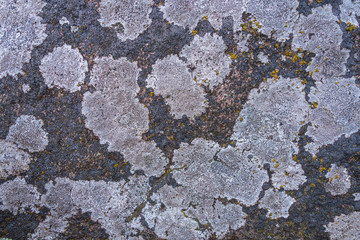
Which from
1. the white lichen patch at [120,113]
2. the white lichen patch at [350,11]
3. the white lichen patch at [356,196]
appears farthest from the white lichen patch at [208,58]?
the white lichen patch at [356,196]

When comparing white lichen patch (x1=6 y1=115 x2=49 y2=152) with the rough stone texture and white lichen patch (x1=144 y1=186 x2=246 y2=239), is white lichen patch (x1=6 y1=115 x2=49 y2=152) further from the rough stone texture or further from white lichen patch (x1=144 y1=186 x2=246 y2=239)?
white lichen patch (x1=144 y1=186 x2=246 y2=239)

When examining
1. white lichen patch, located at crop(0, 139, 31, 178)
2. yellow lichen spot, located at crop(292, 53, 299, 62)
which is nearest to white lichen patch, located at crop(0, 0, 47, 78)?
white lichen patch, located at crop(0, 139, 31, 178)

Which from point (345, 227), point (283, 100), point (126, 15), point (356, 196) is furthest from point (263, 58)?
point (345, 227)

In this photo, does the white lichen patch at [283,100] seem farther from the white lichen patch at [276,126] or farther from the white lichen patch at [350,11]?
the white lichen patch at [350,11]

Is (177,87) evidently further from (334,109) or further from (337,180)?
(337,180)

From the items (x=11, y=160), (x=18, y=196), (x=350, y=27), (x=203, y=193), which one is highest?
(x=350, y=27)

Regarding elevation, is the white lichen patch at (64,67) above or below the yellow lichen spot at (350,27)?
below

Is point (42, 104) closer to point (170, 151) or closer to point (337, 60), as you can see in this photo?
point (170, 151)
